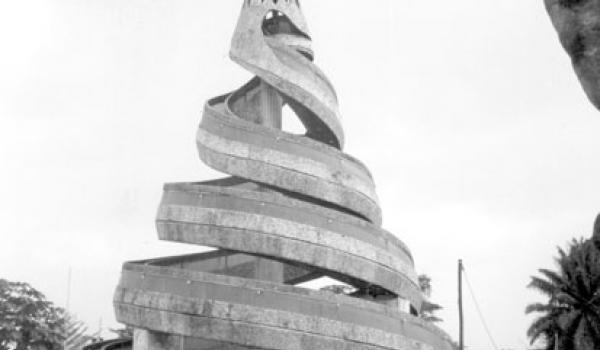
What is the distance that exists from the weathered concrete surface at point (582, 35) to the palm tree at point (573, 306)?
47500 mm

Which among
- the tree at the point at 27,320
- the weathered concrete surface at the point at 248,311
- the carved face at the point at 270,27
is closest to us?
the weathered concrete surface at the point at 248,311

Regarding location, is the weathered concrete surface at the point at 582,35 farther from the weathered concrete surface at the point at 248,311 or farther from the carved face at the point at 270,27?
the carved face at the point at 270,27

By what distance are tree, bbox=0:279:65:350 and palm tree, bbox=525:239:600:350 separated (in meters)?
27.9

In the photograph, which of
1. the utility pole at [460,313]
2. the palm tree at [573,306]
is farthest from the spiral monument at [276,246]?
the palm tree at [573,306]

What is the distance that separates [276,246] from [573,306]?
30.5 m

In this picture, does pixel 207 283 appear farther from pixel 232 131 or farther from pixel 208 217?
pixel 232 131

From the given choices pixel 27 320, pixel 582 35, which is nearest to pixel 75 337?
pixel 27 320

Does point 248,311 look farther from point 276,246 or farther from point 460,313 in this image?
point 460,313

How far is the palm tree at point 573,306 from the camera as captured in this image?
50.7m

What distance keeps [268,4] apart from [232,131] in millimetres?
6926

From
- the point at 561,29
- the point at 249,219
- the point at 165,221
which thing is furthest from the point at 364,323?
the point at 561,29

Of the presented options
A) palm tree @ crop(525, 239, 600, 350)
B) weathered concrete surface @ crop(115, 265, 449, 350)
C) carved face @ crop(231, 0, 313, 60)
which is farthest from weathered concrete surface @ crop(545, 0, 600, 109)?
palm tree @ crop(525, 239, 600, 350)

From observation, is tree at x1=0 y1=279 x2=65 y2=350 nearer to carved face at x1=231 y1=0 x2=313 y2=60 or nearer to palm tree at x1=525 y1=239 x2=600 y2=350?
carved face at x1=231 y1=0 x2=313 y2=60

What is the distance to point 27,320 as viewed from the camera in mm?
41562
